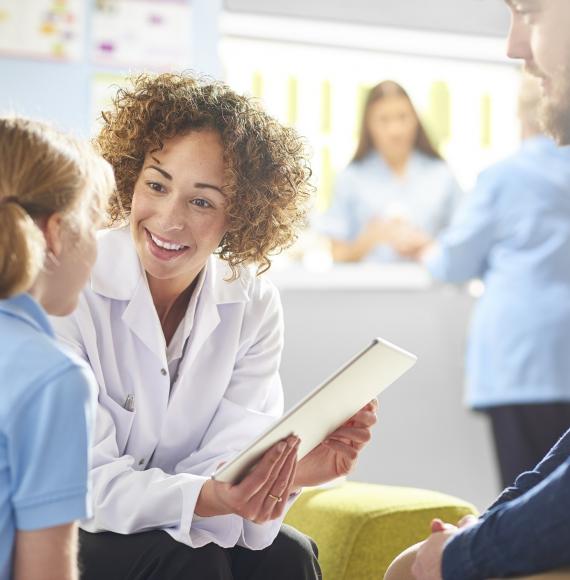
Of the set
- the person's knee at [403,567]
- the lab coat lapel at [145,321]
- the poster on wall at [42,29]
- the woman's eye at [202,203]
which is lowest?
the person's knee at [403,567]

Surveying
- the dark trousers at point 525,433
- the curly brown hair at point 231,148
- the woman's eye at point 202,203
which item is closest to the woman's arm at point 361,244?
the dark trousers at point 525,433

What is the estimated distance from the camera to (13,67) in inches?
126

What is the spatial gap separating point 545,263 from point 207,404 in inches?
70.5

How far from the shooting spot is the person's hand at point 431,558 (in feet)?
4.32

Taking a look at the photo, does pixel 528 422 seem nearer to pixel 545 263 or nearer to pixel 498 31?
pixel 545 263

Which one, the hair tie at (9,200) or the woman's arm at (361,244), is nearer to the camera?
the hair tie at (9,200)

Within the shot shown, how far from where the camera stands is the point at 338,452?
1.65 metres

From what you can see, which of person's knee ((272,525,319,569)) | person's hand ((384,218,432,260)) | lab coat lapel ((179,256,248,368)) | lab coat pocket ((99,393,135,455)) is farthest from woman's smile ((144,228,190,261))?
person's hand ((384,218,432,260))

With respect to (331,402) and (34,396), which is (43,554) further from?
(331,402)

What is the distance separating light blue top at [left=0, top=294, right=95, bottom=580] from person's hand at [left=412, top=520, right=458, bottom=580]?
0.50m

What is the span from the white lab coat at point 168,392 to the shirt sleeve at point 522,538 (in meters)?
0.42

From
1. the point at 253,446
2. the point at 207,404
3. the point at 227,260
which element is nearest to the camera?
the point at 253,446

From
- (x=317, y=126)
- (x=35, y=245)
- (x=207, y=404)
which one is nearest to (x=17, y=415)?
(x=35, y=245)

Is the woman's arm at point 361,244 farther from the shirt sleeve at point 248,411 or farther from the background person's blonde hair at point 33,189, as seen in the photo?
the background person's blonde hair at point 33,189
